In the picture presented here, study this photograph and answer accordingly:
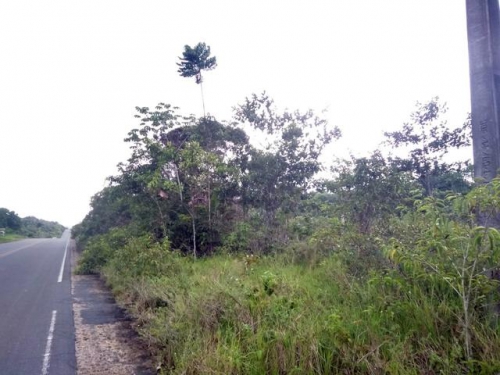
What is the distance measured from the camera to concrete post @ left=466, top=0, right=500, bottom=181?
4.63 m

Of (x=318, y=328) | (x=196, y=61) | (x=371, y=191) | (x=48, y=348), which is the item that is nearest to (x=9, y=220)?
(x=196, y=61)

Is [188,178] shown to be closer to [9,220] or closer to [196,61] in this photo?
[196,61]

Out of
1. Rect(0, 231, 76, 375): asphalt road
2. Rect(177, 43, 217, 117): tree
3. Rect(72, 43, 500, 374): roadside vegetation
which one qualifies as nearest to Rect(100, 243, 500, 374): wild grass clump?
Rect(72, 43, 500, 374): roadside vegetation

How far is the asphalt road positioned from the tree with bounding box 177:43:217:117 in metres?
9.27

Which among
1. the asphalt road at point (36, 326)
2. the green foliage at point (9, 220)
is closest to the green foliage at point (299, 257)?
the asphalt road at point (36, 326)

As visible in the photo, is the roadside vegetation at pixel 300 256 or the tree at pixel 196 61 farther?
the tree at pixel 196 61

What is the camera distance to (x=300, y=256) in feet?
31.0

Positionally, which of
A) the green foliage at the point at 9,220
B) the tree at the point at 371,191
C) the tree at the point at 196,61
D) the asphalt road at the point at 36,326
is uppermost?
the tree at the point at 196,61

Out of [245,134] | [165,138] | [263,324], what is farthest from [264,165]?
[263,324]

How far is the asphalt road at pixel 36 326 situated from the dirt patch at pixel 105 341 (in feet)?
0.57

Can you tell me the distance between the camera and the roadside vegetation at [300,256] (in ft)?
13.6

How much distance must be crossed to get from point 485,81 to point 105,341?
6868 millimetres

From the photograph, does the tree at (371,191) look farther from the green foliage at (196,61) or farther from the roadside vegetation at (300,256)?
the green foliage at (196,61)

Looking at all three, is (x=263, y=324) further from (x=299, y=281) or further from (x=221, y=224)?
(x=221, y=224)
